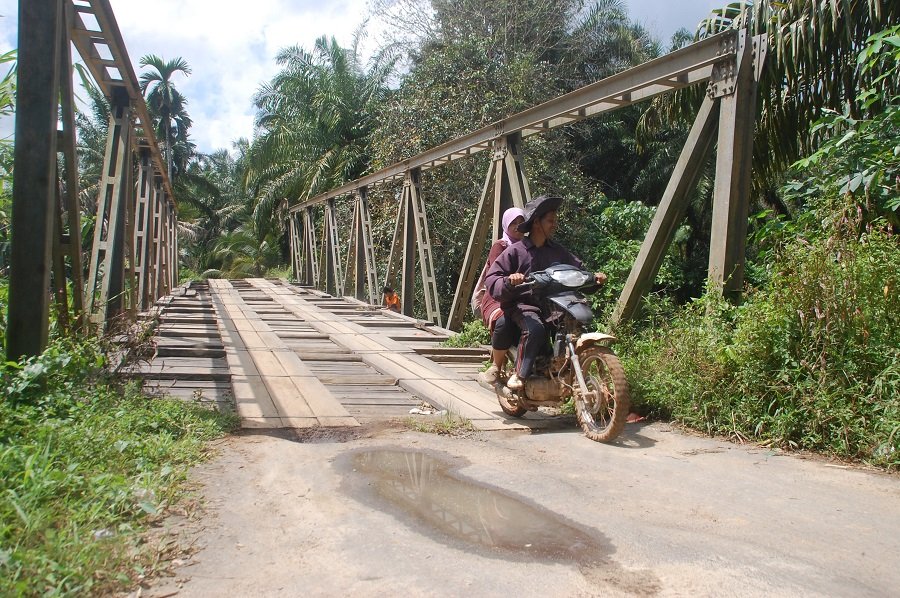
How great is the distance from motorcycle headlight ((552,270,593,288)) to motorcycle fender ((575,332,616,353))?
35 cm

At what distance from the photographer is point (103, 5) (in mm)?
6020

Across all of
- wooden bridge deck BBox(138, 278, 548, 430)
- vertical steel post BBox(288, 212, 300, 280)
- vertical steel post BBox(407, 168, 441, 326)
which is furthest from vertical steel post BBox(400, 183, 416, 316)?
vertical steel post BBox(288, 212, 300, 280)

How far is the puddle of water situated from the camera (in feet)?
8.82

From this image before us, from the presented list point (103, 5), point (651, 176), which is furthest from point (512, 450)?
point (651, 176)

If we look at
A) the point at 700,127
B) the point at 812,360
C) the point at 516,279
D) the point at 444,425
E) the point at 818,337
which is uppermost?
the point at 700,127

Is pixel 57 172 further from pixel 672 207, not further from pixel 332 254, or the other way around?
pixel 332 254

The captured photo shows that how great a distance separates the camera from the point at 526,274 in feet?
16.5

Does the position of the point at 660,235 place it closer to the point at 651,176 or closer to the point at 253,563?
the point at 253,563

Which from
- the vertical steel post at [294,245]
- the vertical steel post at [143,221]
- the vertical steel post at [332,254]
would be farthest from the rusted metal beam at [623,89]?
the vertical steel post at [294,245]

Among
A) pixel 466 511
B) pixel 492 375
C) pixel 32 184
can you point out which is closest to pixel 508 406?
pixel 492 375

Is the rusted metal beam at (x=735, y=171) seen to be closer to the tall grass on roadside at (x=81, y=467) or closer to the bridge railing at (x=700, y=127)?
the bridge railing at (x=700, y=127)

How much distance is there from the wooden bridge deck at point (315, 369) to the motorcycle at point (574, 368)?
28 centimetres

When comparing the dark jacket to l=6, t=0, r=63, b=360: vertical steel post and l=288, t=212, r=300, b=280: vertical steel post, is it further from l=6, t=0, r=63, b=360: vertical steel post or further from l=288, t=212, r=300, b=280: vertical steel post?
l=288, t=212, r=300, b=280: vertical steel post

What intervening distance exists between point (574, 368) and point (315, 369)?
2.95m
